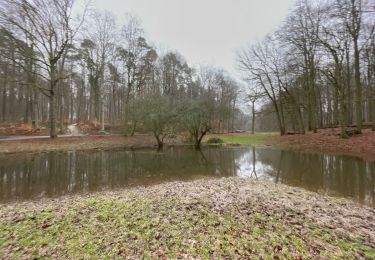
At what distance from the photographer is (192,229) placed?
12.1ft

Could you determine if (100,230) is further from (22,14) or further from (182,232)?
(22,14)

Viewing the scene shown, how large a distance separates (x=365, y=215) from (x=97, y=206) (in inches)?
247

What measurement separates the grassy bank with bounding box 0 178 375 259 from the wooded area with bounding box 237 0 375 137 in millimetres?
12975

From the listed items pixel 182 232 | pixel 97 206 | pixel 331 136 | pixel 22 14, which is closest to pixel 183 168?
pixel 97 206

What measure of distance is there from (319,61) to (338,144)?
9455 millimetres

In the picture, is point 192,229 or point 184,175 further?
point 184,175

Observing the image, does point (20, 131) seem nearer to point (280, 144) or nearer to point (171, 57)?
point (171, 57)

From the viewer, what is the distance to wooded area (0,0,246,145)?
1753cm

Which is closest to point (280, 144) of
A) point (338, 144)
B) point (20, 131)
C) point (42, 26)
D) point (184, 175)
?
point (338, 144)

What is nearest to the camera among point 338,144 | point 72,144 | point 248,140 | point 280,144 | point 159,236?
point 159,236

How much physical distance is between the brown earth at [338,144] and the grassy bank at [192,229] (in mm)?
11201

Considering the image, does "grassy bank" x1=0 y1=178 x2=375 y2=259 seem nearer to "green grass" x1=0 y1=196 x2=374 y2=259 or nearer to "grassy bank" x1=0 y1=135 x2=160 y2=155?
"green grass" x1=0 y1=196 x2=374 y2=259

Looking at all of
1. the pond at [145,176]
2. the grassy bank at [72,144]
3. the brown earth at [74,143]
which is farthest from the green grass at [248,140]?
the pond at [145,176]

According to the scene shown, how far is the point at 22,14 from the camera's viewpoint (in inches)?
652
